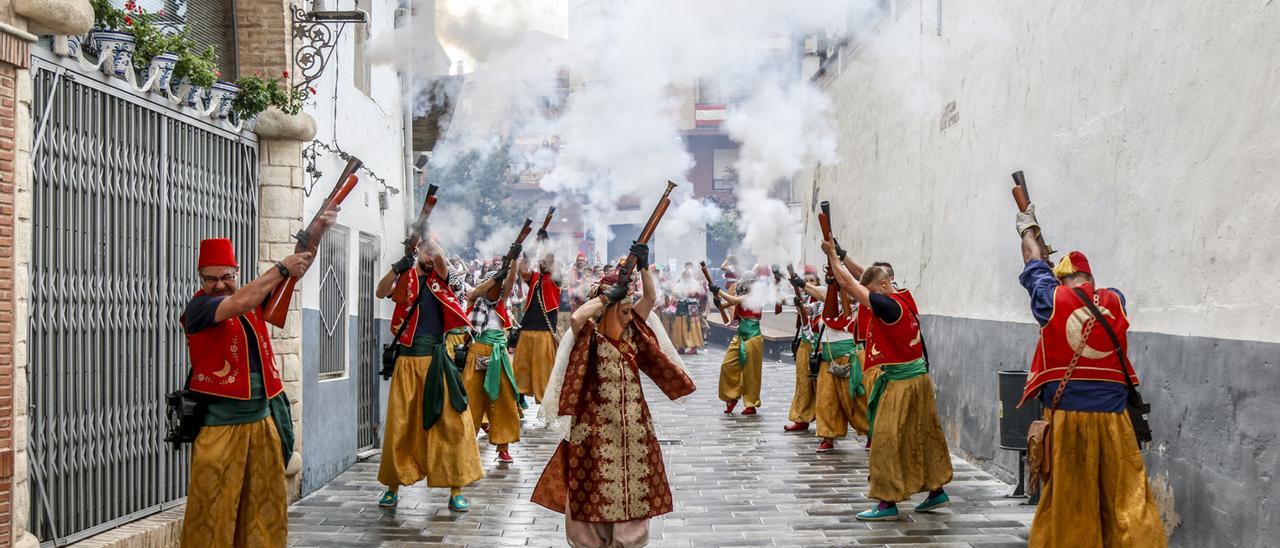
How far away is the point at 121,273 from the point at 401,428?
267 cm

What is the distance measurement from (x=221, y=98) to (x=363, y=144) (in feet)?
10.9

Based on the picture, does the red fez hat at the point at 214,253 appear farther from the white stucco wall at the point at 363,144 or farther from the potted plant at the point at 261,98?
the white stucco wall at the point at 363,144

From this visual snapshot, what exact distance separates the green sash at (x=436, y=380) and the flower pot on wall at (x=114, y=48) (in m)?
3.15

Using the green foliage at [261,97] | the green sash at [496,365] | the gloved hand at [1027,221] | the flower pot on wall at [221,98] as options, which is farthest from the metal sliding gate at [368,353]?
the gloved hand at [1027,221]

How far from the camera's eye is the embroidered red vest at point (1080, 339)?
236 inches

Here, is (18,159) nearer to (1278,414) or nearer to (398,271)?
(398,271)

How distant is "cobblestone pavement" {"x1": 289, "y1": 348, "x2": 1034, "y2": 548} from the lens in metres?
7.59

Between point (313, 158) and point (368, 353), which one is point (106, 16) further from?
point (368, 353)

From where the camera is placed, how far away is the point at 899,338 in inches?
325

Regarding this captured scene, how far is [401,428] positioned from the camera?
872cm

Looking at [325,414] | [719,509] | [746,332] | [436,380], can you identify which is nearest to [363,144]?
[325,414]

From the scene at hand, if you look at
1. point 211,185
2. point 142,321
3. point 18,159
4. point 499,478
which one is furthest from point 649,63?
point 18,159

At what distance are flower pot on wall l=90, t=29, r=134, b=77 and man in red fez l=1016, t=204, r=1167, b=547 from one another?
519 centimetres

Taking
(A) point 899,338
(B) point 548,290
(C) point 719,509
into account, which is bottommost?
(C) point 719,509
